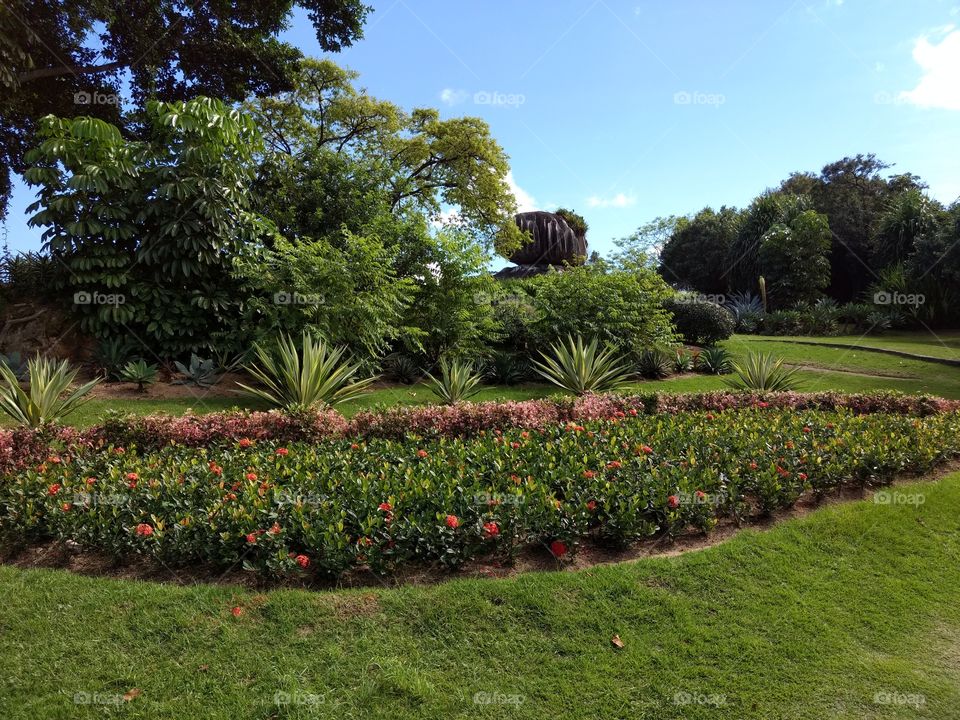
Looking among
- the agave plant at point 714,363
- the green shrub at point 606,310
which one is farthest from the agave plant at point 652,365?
the agave plant at point 714,363

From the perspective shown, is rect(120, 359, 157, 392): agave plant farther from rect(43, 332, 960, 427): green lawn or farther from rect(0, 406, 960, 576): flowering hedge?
rect(0, 406, 960, 576): flowering hedge

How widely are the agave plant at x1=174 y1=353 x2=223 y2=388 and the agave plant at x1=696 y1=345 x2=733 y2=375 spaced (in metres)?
9.16

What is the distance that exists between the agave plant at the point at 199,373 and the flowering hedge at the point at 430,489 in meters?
3.76

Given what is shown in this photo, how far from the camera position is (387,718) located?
256 cm

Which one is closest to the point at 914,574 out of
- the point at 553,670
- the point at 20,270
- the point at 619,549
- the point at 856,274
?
the point at 619,549

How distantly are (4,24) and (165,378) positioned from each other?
7.77 meters

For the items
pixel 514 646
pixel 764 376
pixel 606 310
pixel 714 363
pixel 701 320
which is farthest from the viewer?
pixel 701 320

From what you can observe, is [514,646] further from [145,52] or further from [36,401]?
[145,52]

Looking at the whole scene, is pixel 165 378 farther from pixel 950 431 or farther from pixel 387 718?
pixel 950 431

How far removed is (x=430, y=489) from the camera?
423cm

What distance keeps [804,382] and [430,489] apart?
904cm

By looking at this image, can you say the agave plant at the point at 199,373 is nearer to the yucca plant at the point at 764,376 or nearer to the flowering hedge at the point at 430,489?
the flowering hedge at the point at 430,489

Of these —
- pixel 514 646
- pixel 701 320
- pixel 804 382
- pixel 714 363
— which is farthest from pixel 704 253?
pixel 514 646

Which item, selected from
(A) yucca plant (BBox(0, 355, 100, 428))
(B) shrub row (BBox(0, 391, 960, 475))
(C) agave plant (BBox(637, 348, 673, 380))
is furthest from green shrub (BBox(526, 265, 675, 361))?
(A) yucca plant (BBox(0, 355, 100, 428))
